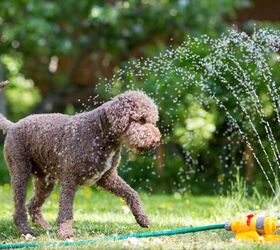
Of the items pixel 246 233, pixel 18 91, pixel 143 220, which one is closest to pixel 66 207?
pixel 143 220

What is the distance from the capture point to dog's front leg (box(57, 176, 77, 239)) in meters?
4.58

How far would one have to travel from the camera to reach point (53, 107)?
1110 cm

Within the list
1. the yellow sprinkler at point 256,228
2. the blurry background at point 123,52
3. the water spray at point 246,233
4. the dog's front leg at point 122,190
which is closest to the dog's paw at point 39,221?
the dog's front leg at point 122,190

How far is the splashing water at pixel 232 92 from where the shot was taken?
22.6 feet

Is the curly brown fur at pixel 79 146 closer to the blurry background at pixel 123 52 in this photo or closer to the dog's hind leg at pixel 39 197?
the dog's hind leg at pixel 39 197

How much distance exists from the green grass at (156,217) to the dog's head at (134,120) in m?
0.63

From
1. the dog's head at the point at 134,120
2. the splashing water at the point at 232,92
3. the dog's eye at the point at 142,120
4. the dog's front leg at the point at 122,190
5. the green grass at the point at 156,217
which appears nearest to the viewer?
the green grass at the point at 156,217

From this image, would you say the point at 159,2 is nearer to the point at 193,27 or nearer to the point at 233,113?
the point at 193,27

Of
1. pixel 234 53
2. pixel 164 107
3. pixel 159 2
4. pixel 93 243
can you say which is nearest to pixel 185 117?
pixel 164 107

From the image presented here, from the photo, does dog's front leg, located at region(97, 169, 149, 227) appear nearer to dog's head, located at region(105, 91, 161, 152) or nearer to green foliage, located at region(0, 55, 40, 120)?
dog's head, located at region(105, 91, 161, 152)

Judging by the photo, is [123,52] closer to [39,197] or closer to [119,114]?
[39,197]

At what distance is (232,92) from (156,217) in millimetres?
1880

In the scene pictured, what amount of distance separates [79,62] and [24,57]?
0.86m

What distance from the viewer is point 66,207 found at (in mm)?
4605
